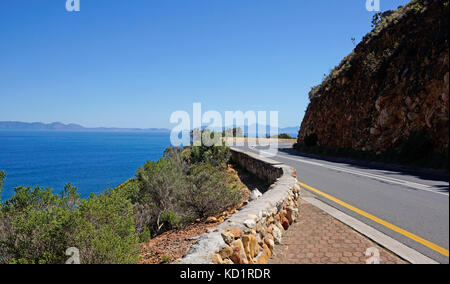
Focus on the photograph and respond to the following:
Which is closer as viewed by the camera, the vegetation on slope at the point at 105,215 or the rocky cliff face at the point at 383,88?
the vegetation on slope at the point at 105,215

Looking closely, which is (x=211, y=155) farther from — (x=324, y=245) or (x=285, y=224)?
(x=324, y=245)

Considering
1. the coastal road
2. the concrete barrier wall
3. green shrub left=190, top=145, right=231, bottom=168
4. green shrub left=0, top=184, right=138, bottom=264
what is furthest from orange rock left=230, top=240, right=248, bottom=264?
green shrub left=190, top=145, right=231, bottom=168

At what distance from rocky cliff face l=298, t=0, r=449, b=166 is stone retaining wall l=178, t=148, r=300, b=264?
421 cm

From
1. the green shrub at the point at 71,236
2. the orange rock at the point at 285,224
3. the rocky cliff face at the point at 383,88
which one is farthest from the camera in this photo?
the rocky cliff face at the point at 383,88

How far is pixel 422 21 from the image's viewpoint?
14375 mm

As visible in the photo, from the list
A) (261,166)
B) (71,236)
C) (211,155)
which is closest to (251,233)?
(71,236)

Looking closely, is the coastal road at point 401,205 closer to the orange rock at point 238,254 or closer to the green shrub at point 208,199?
the orange rock at point 238,254

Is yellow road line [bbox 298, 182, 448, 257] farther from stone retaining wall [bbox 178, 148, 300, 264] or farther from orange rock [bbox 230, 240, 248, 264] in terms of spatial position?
orange rock [bbox 230, 240, 248, 264]

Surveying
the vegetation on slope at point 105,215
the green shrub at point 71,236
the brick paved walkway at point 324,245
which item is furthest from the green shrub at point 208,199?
the brick paved walkway at point 324,245

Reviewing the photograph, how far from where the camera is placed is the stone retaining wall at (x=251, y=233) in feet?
9.46

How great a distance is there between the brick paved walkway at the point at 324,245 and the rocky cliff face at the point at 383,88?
13.4ft

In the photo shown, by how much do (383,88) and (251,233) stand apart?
14.9m
